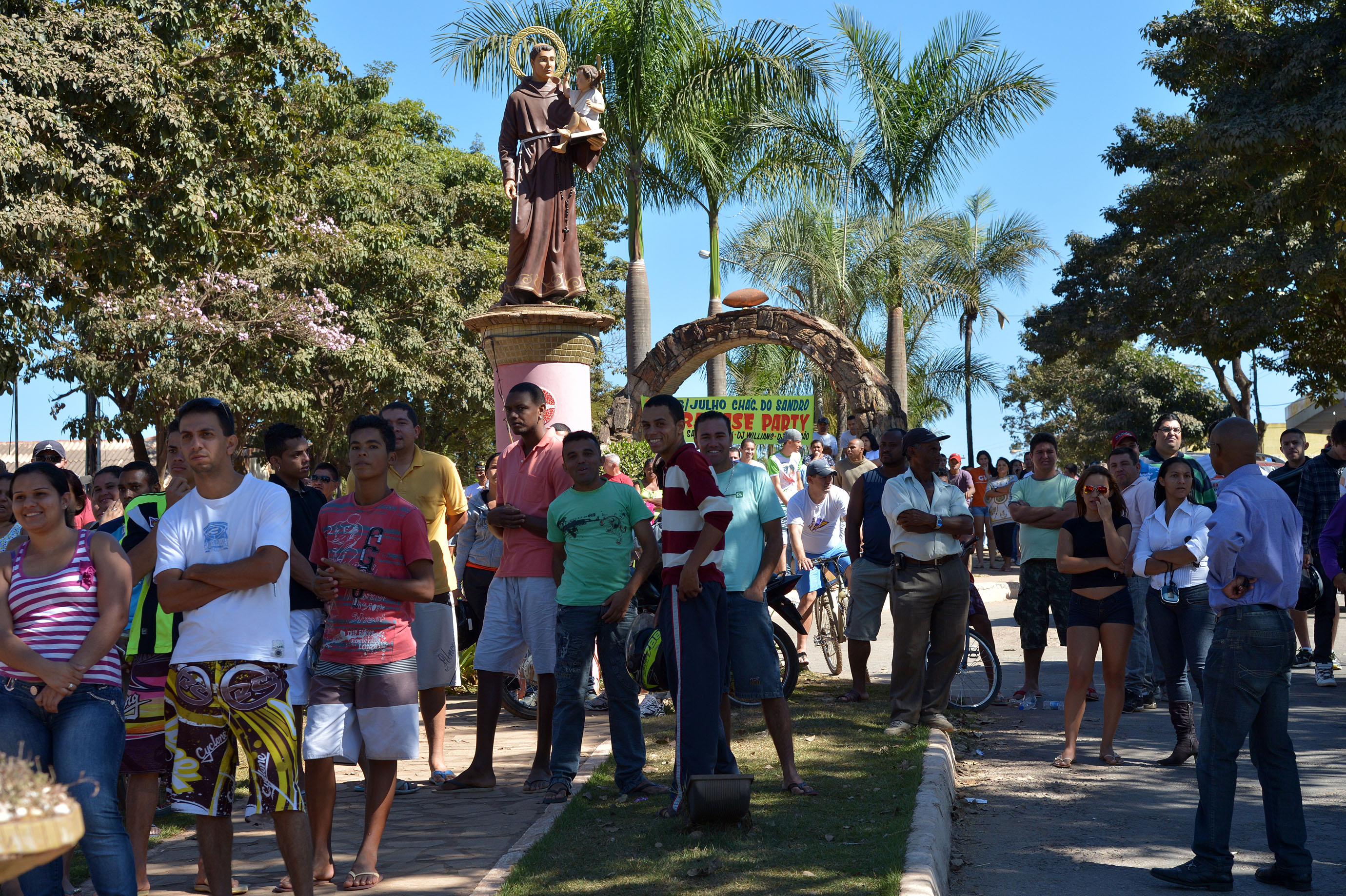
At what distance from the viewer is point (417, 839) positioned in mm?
5840

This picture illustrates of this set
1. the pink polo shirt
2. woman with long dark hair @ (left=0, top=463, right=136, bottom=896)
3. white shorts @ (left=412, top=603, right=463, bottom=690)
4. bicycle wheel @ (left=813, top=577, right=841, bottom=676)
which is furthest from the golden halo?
woman with long dark hair @ (left=0, top=463, right=136, bottom=896)

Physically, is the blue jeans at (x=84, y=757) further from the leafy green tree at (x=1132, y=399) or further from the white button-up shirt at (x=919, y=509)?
the leafy green tree at (x=1132, y=399)

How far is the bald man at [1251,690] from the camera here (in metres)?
5.20

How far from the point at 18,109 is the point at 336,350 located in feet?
40.1

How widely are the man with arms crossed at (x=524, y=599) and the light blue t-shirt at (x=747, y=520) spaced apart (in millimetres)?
962

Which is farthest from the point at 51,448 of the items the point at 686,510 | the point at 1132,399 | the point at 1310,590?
the point at 1132,399

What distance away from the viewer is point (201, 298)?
23156 mm

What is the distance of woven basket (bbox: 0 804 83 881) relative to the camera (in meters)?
2.31

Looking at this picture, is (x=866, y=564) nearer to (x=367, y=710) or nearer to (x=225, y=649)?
(x=367, y=710)

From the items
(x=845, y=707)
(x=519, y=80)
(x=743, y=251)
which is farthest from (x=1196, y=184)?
(x=845, y=707)

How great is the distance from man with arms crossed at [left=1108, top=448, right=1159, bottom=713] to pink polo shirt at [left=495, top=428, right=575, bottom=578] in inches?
147

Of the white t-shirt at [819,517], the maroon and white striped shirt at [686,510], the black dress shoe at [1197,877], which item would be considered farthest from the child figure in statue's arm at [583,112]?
the black dress shoe at [1197,877]

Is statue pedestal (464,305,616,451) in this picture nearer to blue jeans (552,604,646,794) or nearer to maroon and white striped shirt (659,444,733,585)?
blue jeans (552,604,646,794)

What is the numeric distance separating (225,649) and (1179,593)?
572cm
